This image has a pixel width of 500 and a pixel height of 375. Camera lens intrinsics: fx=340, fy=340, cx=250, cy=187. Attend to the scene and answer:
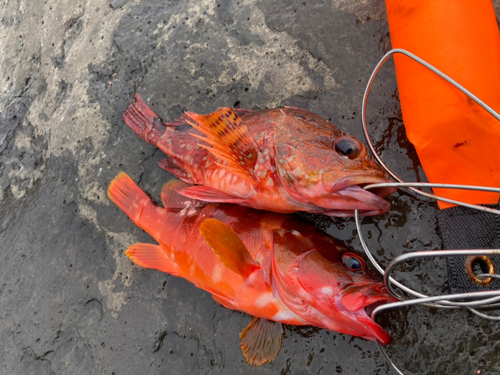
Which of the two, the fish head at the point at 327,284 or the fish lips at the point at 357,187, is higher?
the fish lips at the point at 357,187

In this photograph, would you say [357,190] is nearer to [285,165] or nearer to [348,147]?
[348,147]

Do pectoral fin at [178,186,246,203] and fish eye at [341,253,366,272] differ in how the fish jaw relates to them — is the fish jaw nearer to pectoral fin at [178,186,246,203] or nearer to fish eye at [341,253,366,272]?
fish eye at [341,253,366,272]

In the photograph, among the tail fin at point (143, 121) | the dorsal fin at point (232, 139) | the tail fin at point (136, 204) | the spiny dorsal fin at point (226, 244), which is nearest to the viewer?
the spiny dorsal fin at point (226, 244)

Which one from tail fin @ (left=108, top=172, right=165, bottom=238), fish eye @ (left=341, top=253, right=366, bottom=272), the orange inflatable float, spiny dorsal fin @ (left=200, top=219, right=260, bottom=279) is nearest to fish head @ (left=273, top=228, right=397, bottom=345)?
fish eye @ (left=341, top=253, right=366, bottom=272)

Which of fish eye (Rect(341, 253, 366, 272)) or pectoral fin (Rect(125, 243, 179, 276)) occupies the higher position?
pectoral fin (Rect(125, 243, 179, 276))

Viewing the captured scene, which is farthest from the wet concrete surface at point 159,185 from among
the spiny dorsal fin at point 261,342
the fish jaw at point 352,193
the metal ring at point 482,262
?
the fish jaw at point 352,193

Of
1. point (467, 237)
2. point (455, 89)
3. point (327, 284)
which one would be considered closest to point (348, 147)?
point (455, 89)

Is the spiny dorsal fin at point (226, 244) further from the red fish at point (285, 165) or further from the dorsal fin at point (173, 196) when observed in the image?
the dorsal fin at point (173, 196)

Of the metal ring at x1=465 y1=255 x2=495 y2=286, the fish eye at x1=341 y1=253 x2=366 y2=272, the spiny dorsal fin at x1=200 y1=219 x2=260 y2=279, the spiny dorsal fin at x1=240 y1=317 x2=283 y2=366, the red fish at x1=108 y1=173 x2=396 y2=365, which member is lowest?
the metal ring at x1=465 y1=255 x2=495 y2=286
